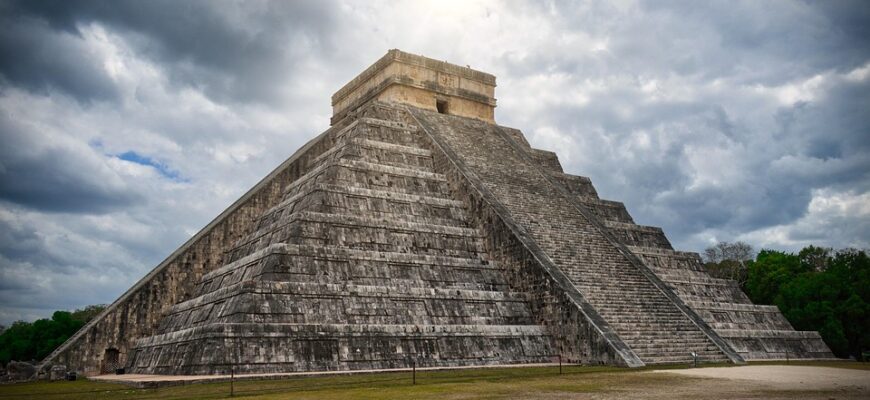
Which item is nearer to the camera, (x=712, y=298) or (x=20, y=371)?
(x=20, y=371)

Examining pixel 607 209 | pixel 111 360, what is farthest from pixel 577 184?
pixel 111 360

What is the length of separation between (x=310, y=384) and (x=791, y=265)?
32760 millimetres

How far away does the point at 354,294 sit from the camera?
19344mm

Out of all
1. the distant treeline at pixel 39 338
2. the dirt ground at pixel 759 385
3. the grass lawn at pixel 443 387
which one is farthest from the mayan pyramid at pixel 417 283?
the distant treeline at pixel 39 338

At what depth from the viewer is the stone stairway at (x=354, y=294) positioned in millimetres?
17625

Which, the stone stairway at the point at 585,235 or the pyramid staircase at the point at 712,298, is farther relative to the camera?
the pyramid staircase at the point at 712,298

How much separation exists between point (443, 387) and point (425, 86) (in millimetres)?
20987

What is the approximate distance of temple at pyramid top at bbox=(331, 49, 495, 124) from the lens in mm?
31906

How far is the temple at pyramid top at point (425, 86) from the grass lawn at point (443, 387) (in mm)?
17315

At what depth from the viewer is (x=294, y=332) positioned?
17641 millimetres

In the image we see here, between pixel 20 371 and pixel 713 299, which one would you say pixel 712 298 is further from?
pixel 20 371

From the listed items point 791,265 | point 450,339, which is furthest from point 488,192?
point 791,265

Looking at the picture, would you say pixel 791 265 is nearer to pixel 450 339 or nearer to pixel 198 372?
pixel 450 339

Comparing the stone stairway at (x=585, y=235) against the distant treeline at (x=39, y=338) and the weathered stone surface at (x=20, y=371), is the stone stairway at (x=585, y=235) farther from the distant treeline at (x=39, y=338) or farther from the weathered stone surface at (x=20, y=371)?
the distant treeline at (x=39, y=338)
